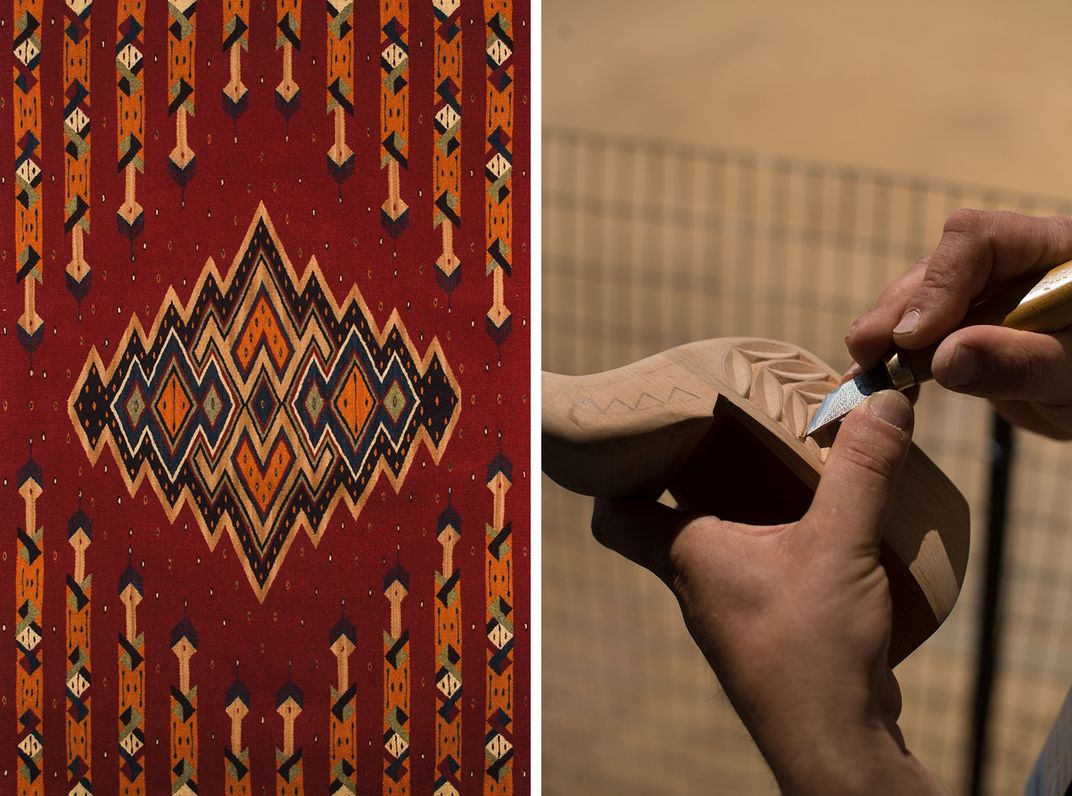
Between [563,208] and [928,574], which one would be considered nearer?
[928,574]

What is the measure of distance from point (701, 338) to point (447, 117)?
1175 millimetres

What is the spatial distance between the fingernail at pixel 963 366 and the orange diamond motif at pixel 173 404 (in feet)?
1.86

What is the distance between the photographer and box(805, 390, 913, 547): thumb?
18.1 inches

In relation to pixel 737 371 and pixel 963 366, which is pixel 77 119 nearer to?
→ pixel 737 371

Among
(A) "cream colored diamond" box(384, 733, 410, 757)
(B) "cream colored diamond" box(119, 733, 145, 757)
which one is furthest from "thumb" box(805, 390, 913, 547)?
(B) "cream colored diamond" box(119, 733, 145, 757)

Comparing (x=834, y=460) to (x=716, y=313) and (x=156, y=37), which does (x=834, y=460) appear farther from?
(x=716, y=313)

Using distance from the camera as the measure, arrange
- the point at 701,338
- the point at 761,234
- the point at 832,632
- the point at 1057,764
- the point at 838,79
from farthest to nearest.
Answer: the point at 838,79 < the point at 761,234 < the point at 701,338 < the point at 1057,764 < the point at 832,632

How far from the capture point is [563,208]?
198 cm

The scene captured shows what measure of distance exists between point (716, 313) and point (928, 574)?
1.52 m

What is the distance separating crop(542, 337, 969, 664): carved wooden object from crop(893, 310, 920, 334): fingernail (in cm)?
7

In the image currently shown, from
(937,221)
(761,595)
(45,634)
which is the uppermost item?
(937,221)

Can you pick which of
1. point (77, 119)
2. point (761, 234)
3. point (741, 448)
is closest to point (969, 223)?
point (741, 448)

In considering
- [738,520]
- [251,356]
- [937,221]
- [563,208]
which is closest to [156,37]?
[251,356]

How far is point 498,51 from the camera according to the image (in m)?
0.81
